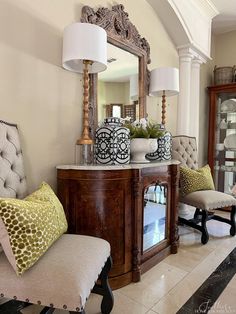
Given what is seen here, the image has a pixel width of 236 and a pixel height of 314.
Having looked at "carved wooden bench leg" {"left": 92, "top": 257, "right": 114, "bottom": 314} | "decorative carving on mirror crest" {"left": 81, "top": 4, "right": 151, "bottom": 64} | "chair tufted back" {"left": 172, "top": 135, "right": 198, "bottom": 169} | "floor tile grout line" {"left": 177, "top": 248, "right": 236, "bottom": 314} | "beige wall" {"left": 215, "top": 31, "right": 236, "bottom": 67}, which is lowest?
"floor tile grout line" {"left": 177, "top": 248, "right": 236, "bottom": 314}

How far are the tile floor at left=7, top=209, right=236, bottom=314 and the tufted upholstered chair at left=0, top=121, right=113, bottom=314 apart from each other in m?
0.25

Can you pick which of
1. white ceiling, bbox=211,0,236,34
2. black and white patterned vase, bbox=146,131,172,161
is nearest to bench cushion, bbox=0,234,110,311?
black and white patterned vase, bbox=146,131,172,161

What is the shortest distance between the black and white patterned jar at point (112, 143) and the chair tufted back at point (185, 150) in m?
1.21

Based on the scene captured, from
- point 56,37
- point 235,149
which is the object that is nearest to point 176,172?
point 56,37

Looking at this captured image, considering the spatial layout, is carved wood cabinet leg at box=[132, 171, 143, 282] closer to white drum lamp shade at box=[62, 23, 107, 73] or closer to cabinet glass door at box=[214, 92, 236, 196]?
white drum lamp shade at box=[62, 23, 107, 73]

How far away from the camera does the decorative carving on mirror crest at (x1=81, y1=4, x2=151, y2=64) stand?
202 centimetres

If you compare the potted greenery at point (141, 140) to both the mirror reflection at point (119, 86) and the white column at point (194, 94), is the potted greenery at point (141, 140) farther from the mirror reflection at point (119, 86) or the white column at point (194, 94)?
the white column at point (194, 94)

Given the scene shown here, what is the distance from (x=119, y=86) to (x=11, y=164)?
1276 mm

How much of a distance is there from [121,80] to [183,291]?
5.96ft

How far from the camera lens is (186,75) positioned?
3.23 metres

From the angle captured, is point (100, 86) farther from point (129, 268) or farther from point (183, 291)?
point (183, 291)

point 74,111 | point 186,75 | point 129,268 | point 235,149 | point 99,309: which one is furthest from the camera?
point 235,149

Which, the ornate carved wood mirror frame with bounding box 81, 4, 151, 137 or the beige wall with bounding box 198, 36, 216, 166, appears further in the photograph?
the beige wall with bounding box 198, 36, 216, 166

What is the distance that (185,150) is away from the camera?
3049mm
